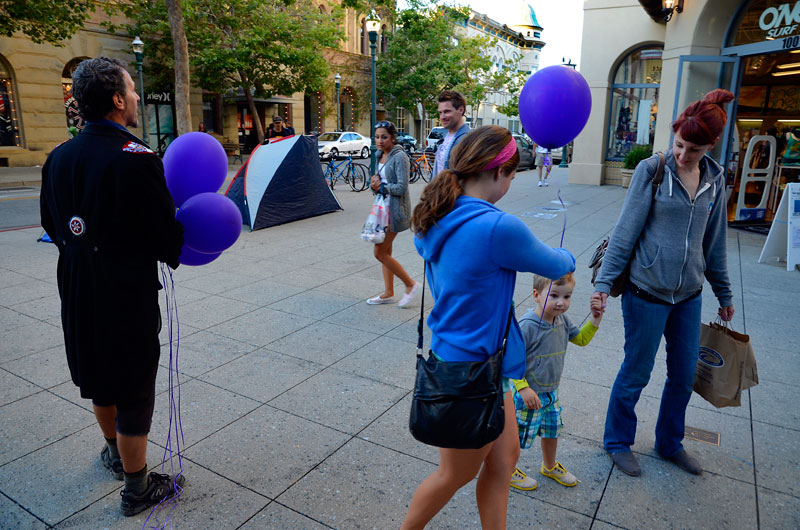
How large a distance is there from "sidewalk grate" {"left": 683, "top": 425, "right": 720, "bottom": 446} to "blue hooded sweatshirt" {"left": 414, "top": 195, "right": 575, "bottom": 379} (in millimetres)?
2019

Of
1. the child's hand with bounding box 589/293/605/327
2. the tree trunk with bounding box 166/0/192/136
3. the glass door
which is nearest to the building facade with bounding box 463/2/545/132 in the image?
the tree trunk with bounding box 166/0/192/136

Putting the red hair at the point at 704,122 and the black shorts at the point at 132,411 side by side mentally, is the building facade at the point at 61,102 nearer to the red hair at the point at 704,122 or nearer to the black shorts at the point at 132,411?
the black shorts at the point at 132,411

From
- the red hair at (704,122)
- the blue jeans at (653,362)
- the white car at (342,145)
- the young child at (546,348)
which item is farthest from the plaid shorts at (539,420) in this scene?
the white car at (342,145)

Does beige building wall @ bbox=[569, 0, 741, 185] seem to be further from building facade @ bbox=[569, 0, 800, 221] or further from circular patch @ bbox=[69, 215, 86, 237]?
circular patch @ bbox=[69, 215, 86, 237]

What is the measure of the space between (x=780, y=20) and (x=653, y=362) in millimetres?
9521

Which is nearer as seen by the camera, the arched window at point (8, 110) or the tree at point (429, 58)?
the arched window at point (8, 110)

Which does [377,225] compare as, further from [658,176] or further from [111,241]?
[111,241]

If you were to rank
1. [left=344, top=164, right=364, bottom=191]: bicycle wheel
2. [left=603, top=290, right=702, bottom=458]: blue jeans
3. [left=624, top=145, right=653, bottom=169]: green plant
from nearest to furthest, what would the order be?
1. [left=603, top=290, right=702, bottom=458]: blue jeans
2. [left=344, top=164, right=364, bottom=191]: bicycle wheel
3. [left=624, top=145, right=653, bottom=169]: green plant

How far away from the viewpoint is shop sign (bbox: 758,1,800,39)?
916 cm

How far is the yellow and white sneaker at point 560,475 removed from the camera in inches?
113

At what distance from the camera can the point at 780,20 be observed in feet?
31.0

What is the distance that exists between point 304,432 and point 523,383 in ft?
5.03

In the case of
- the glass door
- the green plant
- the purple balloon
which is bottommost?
the purple balloon

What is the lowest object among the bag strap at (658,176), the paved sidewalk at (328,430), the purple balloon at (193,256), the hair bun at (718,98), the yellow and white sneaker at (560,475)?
the paved sidewalk at (328,430)
